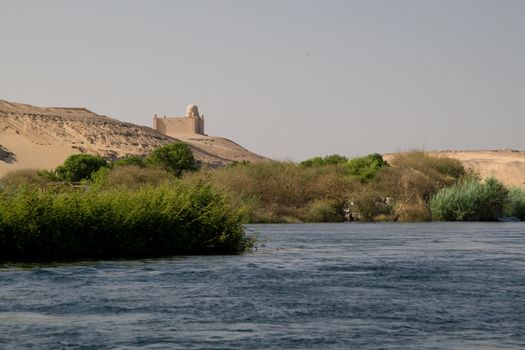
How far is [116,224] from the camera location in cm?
2742

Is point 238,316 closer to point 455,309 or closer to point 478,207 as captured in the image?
point 455,309

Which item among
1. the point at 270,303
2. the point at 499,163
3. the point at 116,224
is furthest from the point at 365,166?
the point at 499,163

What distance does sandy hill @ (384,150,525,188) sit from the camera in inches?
5728

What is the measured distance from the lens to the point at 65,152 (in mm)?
138500

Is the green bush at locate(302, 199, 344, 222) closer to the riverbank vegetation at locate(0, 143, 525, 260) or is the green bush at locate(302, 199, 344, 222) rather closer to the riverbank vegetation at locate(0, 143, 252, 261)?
the riverbank vegetation at locate(0, 143, 525, 260)

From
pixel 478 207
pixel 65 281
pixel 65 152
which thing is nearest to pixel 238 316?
pixel 65 281

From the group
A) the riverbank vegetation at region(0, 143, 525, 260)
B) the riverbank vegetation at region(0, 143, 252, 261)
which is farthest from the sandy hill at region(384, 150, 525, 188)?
the riverbank vegetation at region(0, 143, 252, 261)

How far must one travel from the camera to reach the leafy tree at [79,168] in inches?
3391

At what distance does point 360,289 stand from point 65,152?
121329 mm

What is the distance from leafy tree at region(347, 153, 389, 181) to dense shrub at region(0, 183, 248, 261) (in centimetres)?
4261

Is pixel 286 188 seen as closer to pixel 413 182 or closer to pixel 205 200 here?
pixel 413 182

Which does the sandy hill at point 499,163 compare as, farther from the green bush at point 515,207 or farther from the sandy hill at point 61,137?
the green bush at point 515,207

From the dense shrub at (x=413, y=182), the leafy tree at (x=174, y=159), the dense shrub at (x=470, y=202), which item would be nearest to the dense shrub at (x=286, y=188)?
the dense shrub at (x=413, y=182)

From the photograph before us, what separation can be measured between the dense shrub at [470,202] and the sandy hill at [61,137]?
2761 inches
